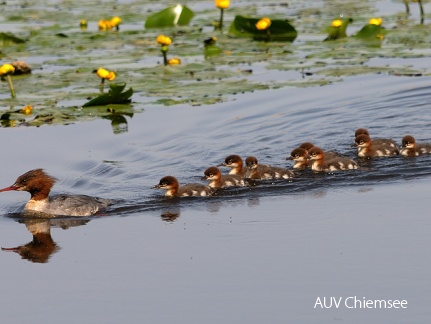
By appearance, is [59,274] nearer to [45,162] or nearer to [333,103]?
[45,162]

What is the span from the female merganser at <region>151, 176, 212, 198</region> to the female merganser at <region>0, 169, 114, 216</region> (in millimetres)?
583

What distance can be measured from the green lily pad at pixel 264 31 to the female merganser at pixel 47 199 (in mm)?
6499

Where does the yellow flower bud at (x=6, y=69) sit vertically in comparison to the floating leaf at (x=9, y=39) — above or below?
below

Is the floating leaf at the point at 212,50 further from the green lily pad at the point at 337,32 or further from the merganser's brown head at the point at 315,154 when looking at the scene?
the merganser's brown head at the point at 315,154

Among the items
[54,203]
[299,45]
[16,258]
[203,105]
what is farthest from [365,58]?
[16,258]

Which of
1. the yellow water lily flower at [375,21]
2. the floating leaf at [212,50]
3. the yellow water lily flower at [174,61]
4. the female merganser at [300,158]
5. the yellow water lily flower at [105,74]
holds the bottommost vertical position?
the female merganser at [300,158]

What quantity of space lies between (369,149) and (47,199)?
3594mm

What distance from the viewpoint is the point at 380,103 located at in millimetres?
14156

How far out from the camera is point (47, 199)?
10836mm

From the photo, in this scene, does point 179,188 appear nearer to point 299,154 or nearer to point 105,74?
point 299,154

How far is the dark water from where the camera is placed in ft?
25.1

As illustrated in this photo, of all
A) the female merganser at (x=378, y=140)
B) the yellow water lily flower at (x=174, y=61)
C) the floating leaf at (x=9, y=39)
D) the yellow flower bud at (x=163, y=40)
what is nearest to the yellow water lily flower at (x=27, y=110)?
the yellow flower bud at (x=163, y=40)

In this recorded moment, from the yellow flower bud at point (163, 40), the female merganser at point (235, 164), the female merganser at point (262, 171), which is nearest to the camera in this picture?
the female merganser at point (262, 171)

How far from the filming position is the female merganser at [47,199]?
10633 mm
